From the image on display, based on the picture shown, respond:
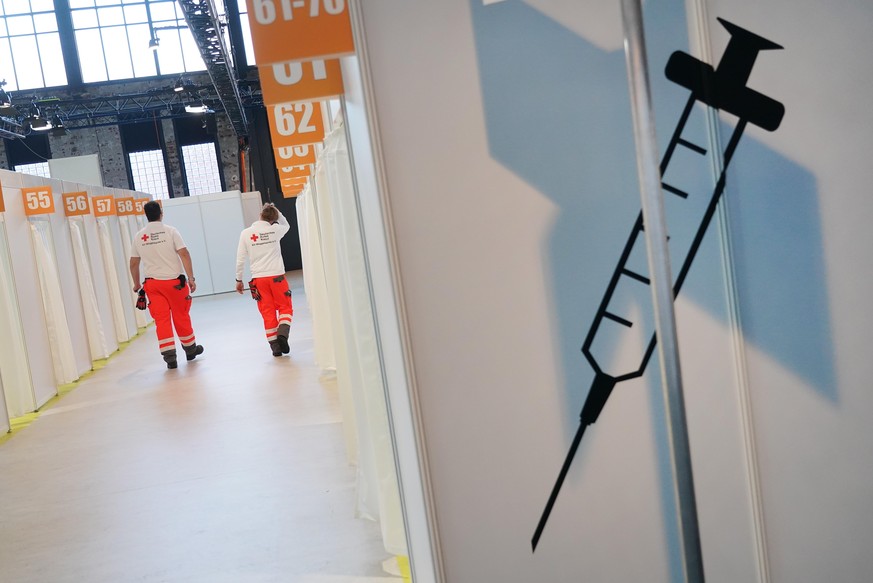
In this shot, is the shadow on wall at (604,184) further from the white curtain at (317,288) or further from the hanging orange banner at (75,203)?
the hanging orange banner at (75,203)

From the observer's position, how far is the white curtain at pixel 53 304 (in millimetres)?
7941

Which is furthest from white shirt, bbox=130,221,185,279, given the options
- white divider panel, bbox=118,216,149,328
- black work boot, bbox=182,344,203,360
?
white divider panel, bbox=118,216,149,328

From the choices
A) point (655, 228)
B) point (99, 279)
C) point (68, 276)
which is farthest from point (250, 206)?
point (655, 228)

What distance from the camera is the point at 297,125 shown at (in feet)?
13.6

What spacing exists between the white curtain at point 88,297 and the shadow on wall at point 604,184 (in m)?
8.63

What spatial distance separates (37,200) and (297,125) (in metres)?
5.05

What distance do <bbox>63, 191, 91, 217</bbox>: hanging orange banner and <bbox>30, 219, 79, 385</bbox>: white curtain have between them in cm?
120

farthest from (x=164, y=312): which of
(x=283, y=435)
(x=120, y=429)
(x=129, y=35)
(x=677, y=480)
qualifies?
(x=129, y=35)

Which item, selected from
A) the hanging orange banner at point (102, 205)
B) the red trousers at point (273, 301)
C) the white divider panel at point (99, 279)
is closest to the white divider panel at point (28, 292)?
the red trousers at point (273, 301)

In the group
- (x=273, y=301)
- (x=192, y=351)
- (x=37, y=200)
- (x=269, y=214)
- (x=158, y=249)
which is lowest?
(x=192, y=351)

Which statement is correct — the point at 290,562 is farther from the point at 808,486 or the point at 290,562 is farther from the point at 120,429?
the point at 120,429

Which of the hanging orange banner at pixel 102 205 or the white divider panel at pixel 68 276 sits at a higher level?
the hanging orange banner at pixel 102 205

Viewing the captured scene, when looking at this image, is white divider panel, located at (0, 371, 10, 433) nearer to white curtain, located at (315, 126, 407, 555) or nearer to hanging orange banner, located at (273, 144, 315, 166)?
hanging orange banner, located at (273, 144, 315, 166)

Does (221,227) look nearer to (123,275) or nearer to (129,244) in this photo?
(129,244)
